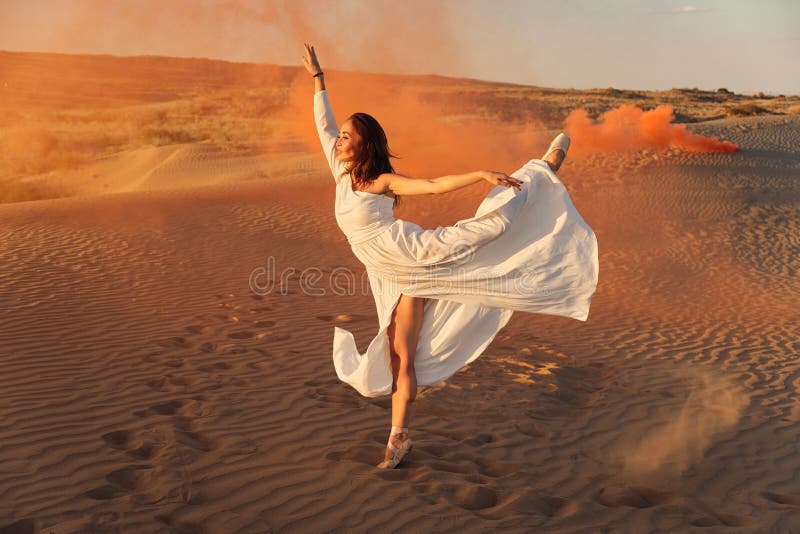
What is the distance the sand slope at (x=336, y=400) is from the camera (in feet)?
13.4

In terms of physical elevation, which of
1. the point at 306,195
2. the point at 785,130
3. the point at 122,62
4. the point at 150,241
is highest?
the point at 122,62

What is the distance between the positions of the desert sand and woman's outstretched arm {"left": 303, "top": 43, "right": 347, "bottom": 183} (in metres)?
1.89

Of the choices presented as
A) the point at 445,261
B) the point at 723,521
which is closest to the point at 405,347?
the point at 445,261

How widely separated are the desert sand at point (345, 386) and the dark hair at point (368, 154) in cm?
181

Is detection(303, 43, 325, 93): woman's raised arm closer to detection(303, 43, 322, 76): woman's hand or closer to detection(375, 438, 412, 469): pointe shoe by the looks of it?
detection(303, 43, 322, 76): woman's hand

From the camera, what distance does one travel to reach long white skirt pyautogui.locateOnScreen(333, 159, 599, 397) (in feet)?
13.6

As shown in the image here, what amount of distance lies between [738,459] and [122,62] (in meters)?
81.9

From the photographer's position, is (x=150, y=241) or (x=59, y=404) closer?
(x=59, y=404)

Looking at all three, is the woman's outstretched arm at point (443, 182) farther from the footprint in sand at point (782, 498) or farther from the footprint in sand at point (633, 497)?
the footprint in sand at point (782, 498)

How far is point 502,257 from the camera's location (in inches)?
169

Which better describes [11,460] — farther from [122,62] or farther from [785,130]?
[122,62]

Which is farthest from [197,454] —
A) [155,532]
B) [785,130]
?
[785,130]

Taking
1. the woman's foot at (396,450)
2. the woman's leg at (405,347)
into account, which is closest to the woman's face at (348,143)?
the woman's leg at (405,347)

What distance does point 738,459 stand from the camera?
16.9 ft
